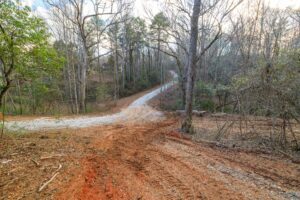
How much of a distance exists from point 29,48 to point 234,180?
17.2ft

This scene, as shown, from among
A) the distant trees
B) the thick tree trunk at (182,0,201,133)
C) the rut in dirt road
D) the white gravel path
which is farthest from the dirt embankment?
the white gravel path

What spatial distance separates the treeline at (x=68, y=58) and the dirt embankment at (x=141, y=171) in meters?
1.96

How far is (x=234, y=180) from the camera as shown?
11.7 ft

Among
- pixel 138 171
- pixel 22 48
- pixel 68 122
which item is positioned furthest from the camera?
pixel 68 122

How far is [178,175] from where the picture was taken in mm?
3760

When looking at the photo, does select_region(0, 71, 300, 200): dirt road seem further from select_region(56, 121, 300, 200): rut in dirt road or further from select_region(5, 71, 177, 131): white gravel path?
select_region(5, 71, 177, 131): white gravel path

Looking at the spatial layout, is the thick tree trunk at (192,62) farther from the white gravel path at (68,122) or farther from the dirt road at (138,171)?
the white gravel path at (68,122)

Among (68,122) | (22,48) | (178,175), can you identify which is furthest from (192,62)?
(68,122)

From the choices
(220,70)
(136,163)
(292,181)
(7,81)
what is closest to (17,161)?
(7,81)

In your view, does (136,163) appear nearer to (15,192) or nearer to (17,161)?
(15,192)

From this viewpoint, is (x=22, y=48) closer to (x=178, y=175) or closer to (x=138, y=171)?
(x=138, y=171)

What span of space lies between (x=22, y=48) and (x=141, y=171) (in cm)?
385

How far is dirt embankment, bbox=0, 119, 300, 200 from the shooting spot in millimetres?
3113

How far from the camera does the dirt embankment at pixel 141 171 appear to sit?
3113mm
